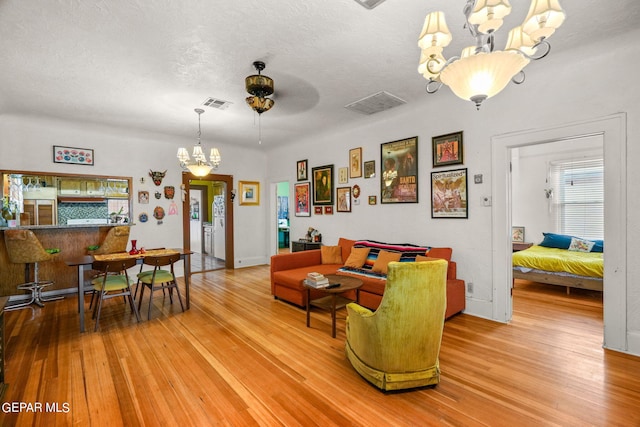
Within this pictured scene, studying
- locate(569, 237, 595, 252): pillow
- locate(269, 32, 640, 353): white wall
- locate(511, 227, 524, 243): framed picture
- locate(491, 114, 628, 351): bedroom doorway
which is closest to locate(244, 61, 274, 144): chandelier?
locate(269, 32, 640, 353): white wall

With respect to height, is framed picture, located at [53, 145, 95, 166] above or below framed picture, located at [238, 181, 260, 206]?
above

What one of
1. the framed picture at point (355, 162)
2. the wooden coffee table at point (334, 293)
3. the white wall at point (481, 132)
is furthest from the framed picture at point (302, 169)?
the wooden coffee table at point (334, 293)

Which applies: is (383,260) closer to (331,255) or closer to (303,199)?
(331,255)

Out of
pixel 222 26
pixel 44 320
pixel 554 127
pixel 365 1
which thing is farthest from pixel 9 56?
pixel 554 127

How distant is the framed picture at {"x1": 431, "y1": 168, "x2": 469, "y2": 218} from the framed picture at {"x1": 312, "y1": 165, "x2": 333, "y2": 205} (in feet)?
6.66

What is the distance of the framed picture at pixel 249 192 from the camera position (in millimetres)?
6953

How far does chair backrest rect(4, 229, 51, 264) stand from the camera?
390 centimetres

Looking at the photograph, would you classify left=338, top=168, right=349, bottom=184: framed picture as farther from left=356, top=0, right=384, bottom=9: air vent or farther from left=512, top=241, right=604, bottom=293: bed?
left=356, top=0, right=384, bottom=9: air vent

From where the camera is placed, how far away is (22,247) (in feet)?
13.0

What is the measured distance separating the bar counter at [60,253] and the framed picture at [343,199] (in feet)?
12.9

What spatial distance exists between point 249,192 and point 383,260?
4059mm

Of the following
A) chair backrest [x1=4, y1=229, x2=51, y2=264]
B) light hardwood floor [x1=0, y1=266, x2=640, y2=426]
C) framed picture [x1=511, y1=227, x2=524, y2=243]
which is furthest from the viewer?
framed picture [x1=511, y1=227, x2=524, y2=243]

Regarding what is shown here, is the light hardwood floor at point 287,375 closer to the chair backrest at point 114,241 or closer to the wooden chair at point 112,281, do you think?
the wooden chair at point 112,281

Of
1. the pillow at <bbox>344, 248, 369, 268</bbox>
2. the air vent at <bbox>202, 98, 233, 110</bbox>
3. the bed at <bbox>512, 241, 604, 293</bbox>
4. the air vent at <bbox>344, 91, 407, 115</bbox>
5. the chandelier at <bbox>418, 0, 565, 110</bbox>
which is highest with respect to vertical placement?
the air vent at <bbox>202, 98, 233, 110</bbox>
